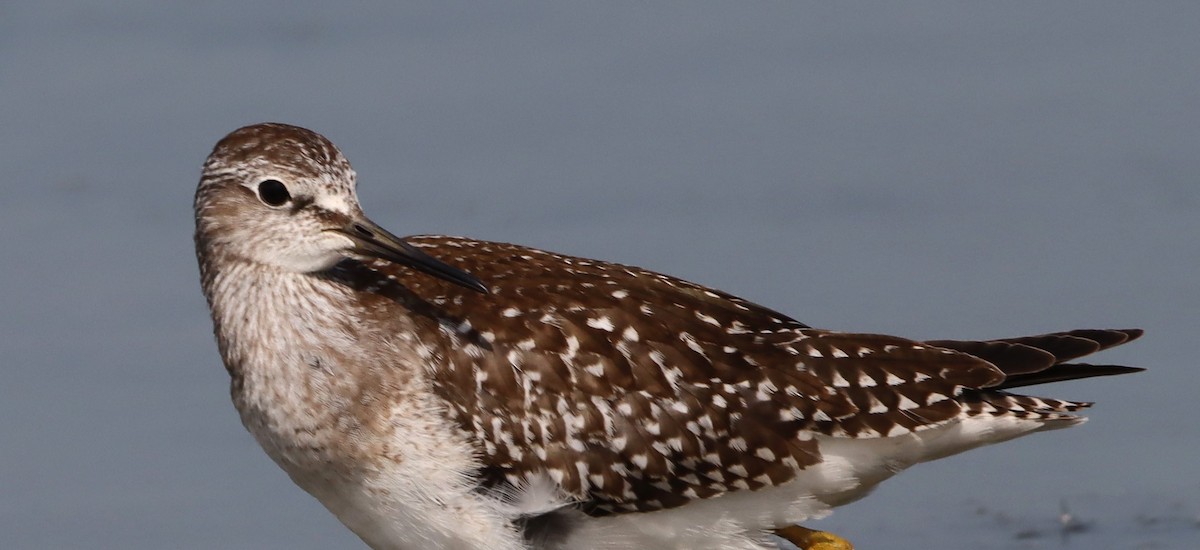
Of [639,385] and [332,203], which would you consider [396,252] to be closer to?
[332,203]

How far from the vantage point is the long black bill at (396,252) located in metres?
11.9

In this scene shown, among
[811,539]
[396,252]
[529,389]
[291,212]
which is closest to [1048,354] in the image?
[811,539]

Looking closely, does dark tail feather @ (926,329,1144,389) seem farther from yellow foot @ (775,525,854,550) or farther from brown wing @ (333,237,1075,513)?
yellow foot @ (775,525,854,550)

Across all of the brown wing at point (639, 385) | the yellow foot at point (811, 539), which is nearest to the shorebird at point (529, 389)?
the brown wing at point (639, 385)

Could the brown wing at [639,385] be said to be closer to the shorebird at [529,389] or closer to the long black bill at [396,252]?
the shorebird at [529,389]

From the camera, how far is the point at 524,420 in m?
12.0

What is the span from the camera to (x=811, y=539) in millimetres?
12906

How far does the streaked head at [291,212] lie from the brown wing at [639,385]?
13.9 inches

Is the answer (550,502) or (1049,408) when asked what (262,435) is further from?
(1049,408)

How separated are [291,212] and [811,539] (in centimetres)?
329

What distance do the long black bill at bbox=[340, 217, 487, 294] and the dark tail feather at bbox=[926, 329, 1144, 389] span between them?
2.70m

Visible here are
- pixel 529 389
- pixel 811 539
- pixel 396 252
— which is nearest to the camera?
pixel 396 252

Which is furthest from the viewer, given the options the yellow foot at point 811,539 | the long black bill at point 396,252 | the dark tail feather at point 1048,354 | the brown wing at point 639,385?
the yellow foot at point 811,539

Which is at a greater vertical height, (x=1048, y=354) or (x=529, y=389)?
(x=1048, y=354)
